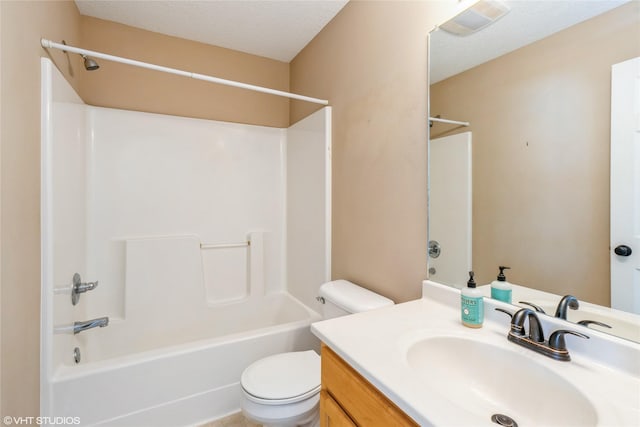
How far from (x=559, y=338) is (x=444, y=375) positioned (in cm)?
32

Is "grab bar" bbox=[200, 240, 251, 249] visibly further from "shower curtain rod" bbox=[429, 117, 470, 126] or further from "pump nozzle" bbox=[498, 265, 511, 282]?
"pump nozzle" bbox=[498, 265, 511, 282]

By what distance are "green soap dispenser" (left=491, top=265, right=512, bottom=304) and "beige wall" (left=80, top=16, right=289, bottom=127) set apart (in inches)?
84.0

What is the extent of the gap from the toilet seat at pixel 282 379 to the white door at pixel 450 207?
730 mm

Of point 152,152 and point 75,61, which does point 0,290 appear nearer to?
point 152,152

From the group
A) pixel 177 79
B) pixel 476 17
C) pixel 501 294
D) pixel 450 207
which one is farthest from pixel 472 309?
pixel 177 79

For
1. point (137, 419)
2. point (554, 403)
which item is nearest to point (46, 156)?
point (137, 419)

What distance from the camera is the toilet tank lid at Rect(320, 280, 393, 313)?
1.34 m

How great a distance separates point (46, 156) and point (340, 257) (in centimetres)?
156

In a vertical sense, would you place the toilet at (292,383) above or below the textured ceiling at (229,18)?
below

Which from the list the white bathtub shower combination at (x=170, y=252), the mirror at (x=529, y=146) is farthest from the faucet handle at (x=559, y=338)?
the white bathtub shower combination at (x=170, y=252)

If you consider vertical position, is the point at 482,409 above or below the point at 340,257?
below

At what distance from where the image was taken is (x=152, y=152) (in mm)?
2092

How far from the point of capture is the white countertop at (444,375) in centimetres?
56

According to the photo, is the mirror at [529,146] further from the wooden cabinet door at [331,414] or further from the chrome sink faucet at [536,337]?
the wooden cabinet door at [331,414]
